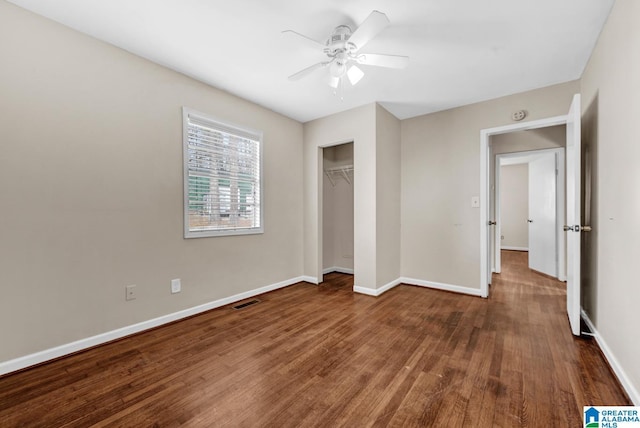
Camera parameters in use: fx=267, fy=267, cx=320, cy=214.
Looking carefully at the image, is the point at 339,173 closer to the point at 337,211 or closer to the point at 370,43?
the point at 337,211

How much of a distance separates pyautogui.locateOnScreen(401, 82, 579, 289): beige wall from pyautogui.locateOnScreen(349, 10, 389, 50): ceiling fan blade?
7.42ft

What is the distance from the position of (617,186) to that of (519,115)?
1.71m

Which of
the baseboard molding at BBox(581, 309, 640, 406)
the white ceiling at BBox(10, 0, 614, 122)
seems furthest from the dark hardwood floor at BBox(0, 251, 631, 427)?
the white ceiling at BBox(10, 0, 614, 122)

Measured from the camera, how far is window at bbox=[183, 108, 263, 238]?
2809mm

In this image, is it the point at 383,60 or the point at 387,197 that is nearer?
the point at 383,60

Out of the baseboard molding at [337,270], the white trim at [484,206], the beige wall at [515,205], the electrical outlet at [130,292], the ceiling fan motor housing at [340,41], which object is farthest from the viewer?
the beige wall at [515,205]

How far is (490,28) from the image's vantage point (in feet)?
6.73

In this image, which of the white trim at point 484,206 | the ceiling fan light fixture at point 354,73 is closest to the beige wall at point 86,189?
the ceiling fan light fixture at point 354,73

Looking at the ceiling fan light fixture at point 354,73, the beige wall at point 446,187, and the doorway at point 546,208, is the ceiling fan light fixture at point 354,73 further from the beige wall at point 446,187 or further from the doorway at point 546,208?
the doorway at point 546,208

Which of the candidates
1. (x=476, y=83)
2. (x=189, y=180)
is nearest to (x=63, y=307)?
(x=189, y=180)

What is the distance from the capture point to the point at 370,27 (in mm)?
1748

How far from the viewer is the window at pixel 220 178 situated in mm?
2809

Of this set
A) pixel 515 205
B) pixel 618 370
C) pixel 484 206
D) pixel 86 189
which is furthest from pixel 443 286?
pixel 515 205

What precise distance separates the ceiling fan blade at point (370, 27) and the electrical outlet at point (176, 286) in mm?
2644
